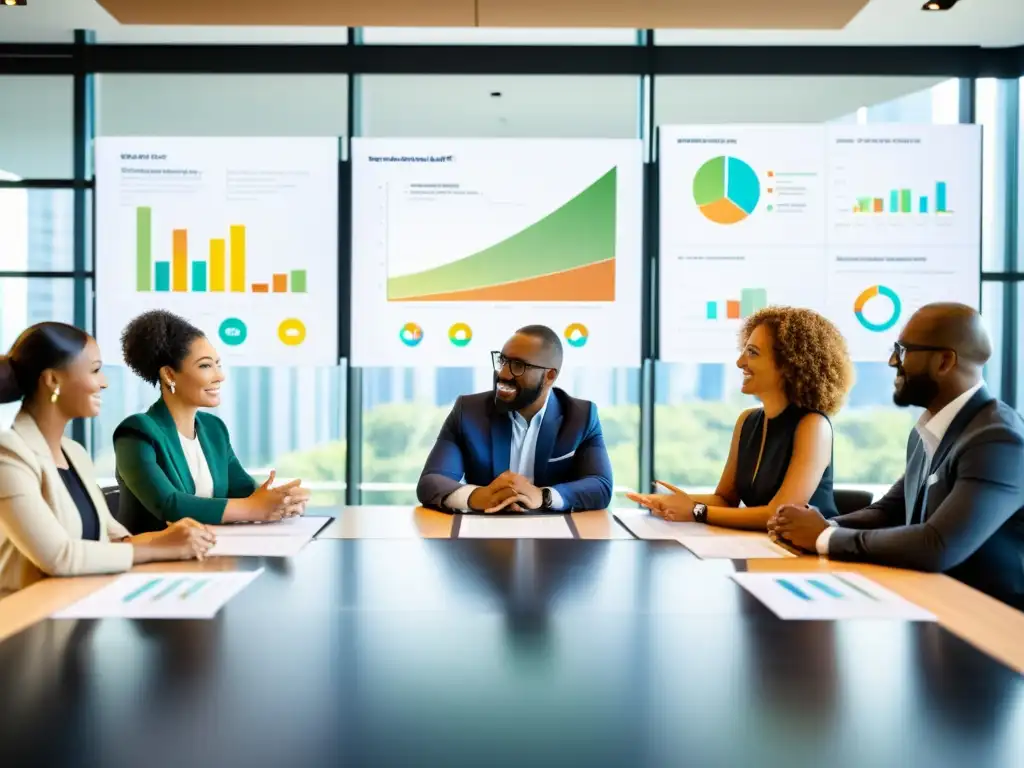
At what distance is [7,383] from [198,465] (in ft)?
3.17

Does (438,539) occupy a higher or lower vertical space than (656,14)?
lower

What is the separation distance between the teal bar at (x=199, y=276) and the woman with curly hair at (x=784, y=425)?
327cm

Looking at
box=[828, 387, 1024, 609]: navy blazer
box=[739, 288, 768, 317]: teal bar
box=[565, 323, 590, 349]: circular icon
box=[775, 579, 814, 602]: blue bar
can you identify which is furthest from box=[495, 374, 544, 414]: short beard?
box=[739, 288, 768, 317]: teal bar

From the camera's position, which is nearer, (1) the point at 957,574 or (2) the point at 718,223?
(1) the point at 957,574

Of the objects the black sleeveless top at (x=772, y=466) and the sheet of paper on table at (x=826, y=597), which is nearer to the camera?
the sheet of paper on table at (x=826, y=597)

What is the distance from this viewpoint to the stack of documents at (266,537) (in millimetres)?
2270

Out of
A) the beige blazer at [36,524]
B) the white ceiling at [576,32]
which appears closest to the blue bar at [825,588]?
the beige blazer at [36,524]

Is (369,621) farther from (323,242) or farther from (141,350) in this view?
(323,242)

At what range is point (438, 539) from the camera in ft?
8.18

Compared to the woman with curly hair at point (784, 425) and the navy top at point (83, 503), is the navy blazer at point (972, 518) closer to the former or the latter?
the woman with curly hair at point (784, 425)

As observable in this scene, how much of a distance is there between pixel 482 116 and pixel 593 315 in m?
1.41

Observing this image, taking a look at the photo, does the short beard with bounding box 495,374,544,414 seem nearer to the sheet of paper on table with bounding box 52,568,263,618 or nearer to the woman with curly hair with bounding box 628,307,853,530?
the woman with curly hair with bounding box 628,307,853,530

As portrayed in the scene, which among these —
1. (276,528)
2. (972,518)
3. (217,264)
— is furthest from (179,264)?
(972,518)

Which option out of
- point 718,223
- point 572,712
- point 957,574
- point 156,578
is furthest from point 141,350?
point 718,223
